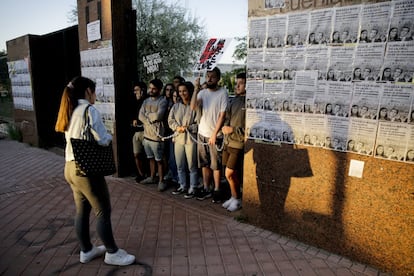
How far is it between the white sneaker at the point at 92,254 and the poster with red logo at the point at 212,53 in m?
2.76

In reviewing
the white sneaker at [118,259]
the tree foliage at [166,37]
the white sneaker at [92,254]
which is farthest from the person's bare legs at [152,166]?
the tree foliage at [166,37]

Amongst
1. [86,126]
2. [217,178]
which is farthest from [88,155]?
[217,178]

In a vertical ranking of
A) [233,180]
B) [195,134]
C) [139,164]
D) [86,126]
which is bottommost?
[139,164]

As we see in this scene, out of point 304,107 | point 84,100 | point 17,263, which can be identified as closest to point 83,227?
point 17,263

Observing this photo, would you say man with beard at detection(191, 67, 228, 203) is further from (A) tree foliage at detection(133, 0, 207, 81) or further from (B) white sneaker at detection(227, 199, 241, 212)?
(A) tree foliage at detection(133, 0, 207, 81)

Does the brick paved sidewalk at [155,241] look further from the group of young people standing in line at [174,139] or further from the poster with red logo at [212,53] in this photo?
the poster with red logo at [212,53]

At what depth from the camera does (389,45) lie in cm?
282

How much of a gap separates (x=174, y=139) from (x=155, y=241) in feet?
6.57

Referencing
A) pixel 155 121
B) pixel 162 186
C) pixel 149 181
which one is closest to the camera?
pixel 155 121

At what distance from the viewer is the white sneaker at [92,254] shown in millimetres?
3260

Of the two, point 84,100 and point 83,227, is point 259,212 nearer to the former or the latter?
point 83,227

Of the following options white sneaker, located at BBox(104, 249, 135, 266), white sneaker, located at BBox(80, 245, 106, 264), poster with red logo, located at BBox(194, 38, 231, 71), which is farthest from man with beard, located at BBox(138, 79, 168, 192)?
white sneaker, located at BBox(104, 249, 135, 266)

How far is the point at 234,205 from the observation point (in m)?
4.69

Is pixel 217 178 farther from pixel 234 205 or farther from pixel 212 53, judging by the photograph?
pixel 212 53
